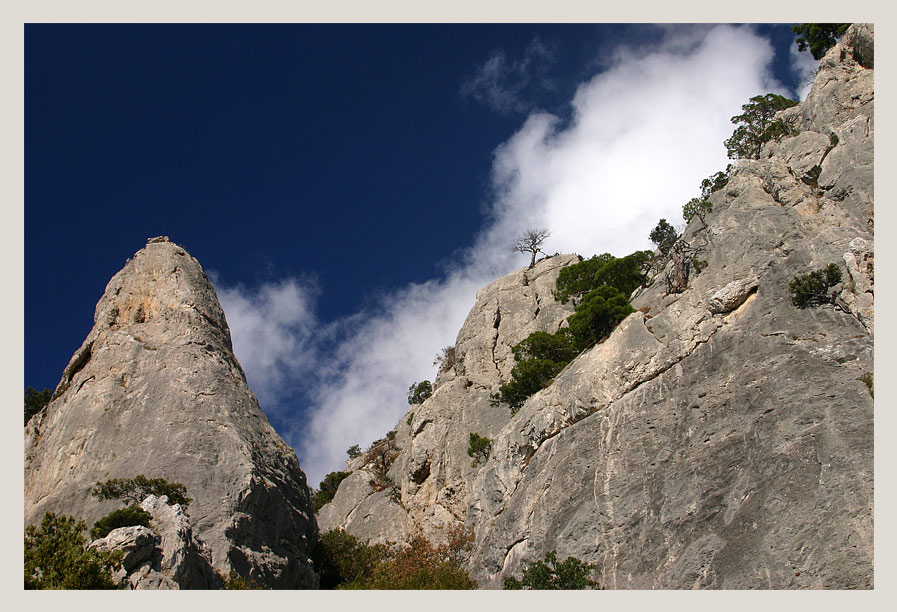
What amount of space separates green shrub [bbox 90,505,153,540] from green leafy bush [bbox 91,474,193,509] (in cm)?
230

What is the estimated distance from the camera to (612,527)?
90.5 ft

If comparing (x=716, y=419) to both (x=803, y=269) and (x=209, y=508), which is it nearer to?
(x=803, y=269)

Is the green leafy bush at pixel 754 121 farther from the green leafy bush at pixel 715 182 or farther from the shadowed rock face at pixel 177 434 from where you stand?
the shadowed rock face at pixel 177 434

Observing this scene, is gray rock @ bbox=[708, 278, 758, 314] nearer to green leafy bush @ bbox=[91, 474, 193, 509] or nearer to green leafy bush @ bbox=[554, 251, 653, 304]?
green leafy bush @ bbox=[554, 251, 653, 304]

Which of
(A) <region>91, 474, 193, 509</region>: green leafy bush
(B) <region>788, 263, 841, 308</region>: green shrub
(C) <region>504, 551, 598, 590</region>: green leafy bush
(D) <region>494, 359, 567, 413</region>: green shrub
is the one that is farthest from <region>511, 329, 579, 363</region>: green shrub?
(A) <region>91, 474, 193, 509</region>: green leafy bush

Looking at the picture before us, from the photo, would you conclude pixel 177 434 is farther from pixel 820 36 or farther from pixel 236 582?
pixel 820 36

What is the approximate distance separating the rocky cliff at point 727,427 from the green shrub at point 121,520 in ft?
48.3

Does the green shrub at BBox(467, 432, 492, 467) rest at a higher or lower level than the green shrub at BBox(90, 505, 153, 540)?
higher

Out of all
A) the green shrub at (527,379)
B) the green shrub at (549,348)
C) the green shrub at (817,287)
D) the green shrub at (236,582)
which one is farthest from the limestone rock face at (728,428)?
the green shrub at (236,582)

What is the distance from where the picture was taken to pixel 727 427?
90.3ft

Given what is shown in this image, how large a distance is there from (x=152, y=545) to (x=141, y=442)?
12.1 m

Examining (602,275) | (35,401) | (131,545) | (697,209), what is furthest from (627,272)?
(35,401)

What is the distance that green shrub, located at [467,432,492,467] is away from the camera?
43.9m

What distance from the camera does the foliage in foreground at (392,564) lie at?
100 feet
